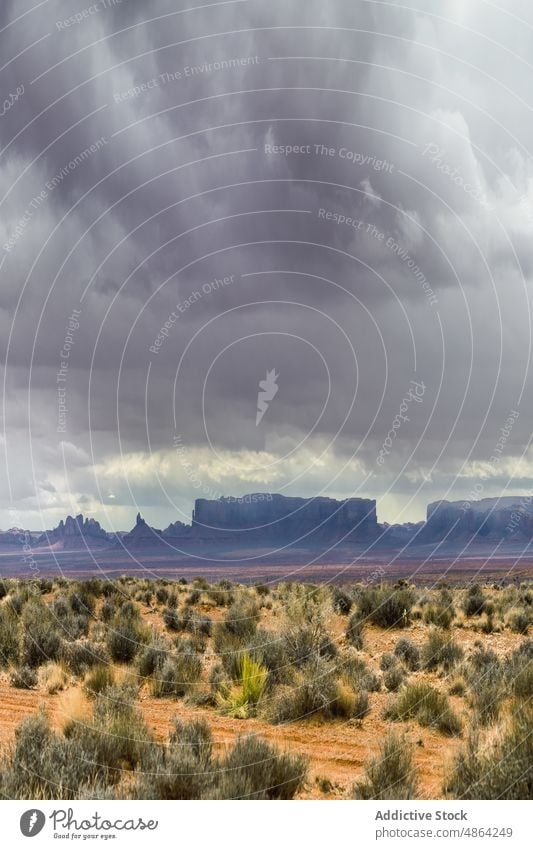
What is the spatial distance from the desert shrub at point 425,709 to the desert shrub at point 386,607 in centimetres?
1176

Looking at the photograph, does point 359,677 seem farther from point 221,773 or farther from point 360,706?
point 221,773

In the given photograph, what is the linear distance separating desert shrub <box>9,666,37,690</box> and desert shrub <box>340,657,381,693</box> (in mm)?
8355

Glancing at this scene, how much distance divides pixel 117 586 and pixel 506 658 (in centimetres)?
2234

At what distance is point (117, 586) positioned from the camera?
36.3 meters

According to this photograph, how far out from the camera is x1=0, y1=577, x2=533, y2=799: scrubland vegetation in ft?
32.2

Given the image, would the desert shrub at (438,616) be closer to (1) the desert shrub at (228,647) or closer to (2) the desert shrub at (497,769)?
(1) the desert shrub at (228,647)

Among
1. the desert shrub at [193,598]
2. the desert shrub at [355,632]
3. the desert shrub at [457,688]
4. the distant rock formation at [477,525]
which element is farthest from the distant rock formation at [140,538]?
the desert shrub at [457,688]

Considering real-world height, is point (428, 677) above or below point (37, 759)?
below

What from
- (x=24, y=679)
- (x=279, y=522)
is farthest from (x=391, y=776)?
(x=279, y=522)

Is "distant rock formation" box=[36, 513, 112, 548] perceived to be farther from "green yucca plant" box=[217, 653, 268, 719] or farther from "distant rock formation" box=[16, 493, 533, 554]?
"green yucca plant" box=[217, 653, 268, 719]

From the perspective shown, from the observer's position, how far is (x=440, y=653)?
69.0 feet

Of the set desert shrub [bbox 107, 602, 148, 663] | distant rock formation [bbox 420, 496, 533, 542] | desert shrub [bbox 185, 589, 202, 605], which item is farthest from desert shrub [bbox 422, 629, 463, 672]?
distant rock formation [bbox 420, 496, 533, 542]
